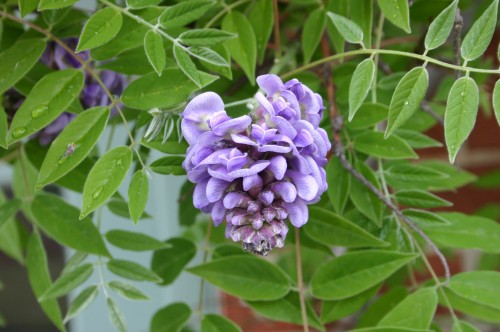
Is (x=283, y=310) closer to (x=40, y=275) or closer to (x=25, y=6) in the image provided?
(x=40, y=275)

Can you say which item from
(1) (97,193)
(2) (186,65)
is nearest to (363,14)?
(2) (186,65)

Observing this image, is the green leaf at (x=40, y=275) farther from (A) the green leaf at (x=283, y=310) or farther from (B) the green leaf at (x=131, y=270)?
(A) the green leaf at (x=283, y=310)

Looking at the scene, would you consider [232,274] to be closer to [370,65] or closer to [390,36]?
[370,65]

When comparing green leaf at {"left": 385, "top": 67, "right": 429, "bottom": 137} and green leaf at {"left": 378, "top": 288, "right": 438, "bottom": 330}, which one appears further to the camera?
green leaf at {"left": 378, "top": 288, "right": 438, "bottom": 330}

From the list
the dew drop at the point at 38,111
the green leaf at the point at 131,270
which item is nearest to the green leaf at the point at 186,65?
the dew drop at the point at 38,111

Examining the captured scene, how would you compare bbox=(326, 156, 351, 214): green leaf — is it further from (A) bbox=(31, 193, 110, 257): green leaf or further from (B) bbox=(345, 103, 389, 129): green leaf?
(A) bbox=(31, 193, 110, 257): green leaf

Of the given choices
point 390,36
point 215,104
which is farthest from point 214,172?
point 390,36

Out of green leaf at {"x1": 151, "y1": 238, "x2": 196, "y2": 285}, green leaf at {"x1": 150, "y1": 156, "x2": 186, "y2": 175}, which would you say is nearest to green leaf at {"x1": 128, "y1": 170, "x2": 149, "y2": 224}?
green leaf at {"x1": 150, "y1": 156, "x2": 186, "y2": 175}

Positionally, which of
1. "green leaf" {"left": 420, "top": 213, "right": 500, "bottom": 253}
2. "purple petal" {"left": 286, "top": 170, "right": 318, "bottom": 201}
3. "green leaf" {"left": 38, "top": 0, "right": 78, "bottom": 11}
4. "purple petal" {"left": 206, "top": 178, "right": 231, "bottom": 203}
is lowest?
"green leaf" {"left": 420, "top": 213, "right": 500, "bottom": 253}
